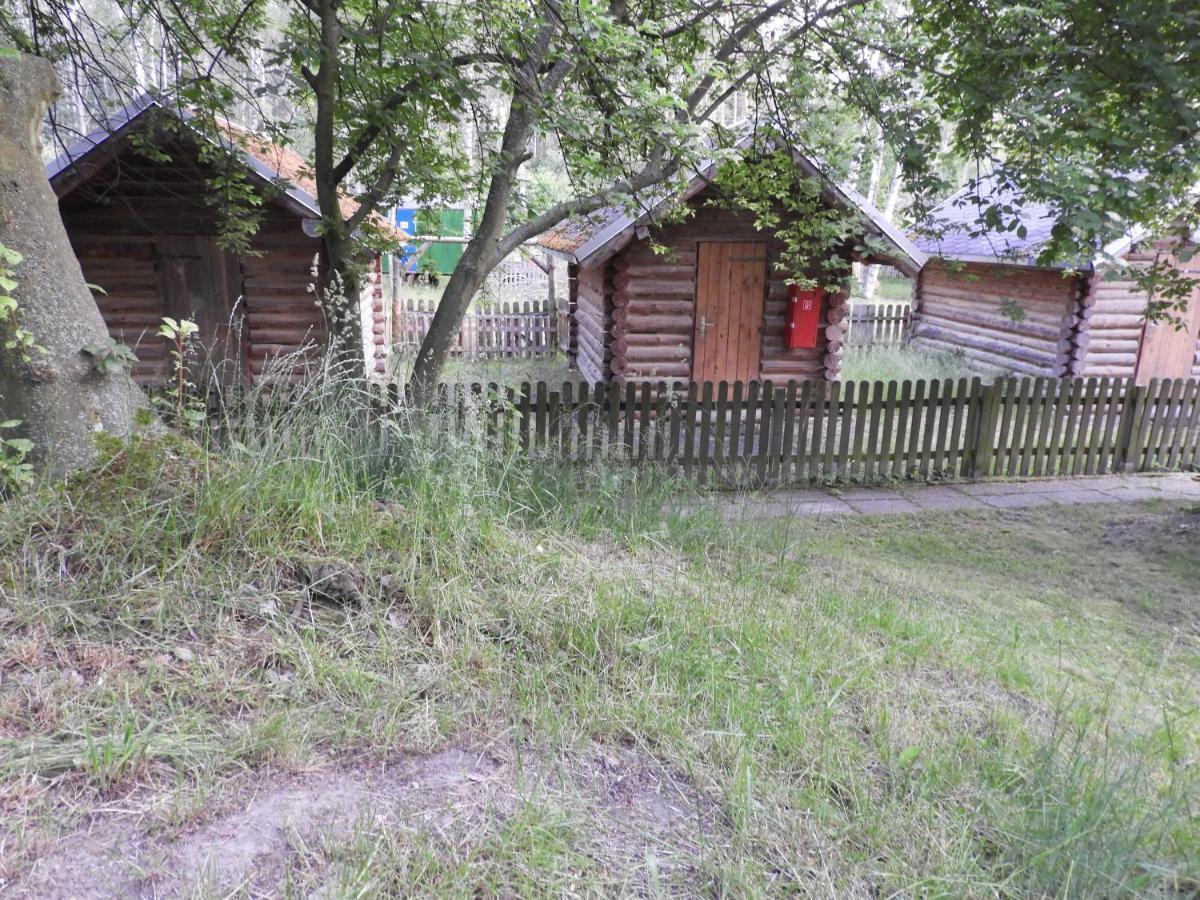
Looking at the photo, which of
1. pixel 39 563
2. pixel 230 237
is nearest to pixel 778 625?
pixel 39 563

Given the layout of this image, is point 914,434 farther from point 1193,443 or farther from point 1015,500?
point 1193,443

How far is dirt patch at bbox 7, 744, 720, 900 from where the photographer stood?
6.07ft

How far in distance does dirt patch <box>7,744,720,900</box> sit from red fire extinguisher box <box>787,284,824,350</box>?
10.4 meters

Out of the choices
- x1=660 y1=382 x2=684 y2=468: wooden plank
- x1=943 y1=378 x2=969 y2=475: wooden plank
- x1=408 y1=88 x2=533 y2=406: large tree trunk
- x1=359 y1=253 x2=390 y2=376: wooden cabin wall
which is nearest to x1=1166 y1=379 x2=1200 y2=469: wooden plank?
x1=943 y1=378 x2=969 y2=475: wooden plank

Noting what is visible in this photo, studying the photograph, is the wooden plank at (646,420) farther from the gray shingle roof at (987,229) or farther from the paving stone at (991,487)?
the paving stone at (991,487)

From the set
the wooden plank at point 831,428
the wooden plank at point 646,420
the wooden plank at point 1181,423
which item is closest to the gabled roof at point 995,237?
the wooden plank at point 831,428

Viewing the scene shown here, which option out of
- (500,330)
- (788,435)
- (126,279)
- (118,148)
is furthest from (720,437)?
(500,330)

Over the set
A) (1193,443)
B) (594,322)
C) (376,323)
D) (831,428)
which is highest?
(594,322)

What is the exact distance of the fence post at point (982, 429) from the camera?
9241 millimetres

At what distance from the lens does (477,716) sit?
2.67 meters

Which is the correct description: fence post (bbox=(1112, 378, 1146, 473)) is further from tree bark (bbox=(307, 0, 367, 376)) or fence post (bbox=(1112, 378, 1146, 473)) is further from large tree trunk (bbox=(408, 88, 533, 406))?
tree bark (bbox=(307, 0, 367, 376))

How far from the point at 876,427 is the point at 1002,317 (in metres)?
9.30

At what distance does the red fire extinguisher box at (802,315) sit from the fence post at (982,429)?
10.9 feet

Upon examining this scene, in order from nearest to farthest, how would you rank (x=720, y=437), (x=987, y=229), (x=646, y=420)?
(x=987, y=229)
(x=646, y=420)
(x=720, y=437)
